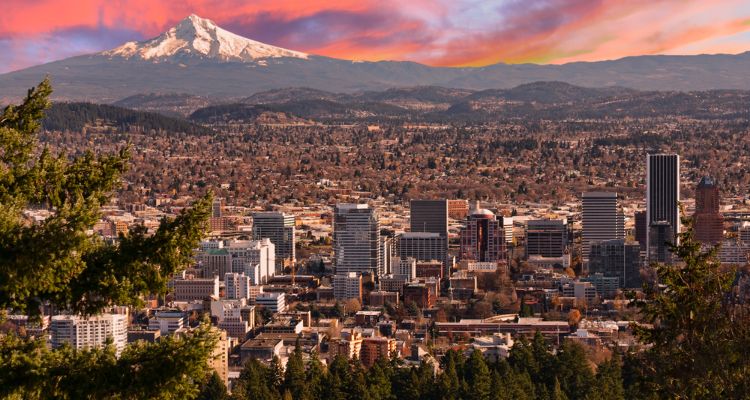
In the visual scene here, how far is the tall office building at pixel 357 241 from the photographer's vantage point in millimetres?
53469

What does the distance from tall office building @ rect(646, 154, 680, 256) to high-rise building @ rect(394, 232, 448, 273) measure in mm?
8798

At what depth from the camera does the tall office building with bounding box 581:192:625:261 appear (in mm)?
60875

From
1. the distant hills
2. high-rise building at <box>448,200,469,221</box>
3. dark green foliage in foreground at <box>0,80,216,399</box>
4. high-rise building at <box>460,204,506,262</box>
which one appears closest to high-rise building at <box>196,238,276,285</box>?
high-rise building at <box>460,204,506,262</box>

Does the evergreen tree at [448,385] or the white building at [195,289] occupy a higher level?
the evergreen tree at [448,385]

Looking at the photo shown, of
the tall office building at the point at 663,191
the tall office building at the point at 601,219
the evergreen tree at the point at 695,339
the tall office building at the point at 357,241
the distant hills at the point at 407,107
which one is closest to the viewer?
the evergreen tree at the point at 695,339

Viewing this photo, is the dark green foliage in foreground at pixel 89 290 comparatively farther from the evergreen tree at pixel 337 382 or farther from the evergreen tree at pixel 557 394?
the evergreen tree at pixel 337 382

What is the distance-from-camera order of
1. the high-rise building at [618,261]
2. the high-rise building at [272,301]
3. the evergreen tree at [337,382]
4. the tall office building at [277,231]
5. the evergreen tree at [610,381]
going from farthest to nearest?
1. the tall office building at [277,231]
2. the high-rise building at [618,261]
3. the high-rise building at [272,301]
4. the evergreen tree at [337,382]
5. the evergreen tree at [610,381]

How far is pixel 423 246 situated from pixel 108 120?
5875 cm

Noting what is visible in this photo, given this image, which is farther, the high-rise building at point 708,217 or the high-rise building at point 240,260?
the high-rise building at point 708,217

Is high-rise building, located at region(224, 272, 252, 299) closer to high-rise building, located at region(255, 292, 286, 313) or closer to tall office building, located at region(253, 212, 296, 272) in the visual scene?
high-rise building, located at region(255, 292, 286, 313)

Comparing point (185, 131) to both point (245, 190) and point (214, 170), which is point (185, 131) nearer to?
point (214, 170)

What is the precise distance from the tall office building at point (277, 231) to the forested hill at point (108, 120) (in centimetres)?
4802

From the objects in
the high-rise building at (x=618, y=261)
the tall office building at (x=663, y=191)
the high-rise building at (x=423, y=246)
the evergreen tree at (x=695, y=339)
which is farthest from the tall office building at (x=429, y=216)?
the evergreen tree at (x=695, y=339)

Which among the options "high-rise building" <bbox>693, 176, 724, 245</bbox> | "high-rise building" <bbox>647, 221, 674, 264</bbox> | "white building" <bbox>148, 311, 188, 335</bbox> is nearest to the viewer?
"white building" <bbox>148, 311, 188, 335</bbox>
